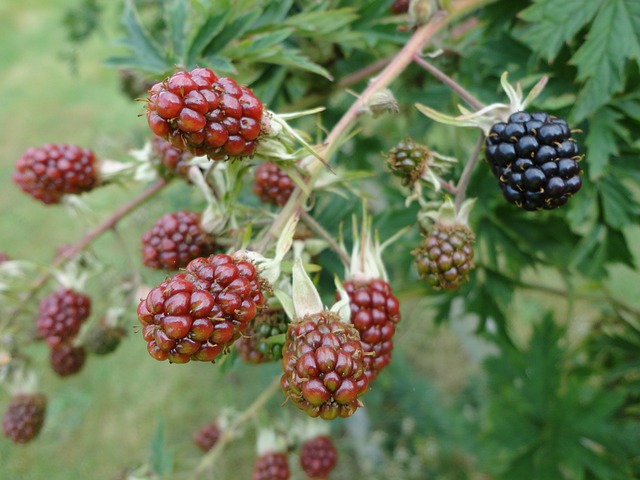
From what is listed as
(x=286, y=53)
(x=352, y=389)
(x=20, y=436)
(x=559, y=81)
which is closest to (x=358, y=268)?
(x=352, y=389)

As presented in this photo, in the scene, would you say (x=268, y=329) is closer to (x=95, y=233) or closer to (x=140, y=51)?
(x=95, y=233)

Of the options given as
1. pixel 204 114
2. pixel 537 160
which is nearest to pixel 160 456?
pixel 204 114

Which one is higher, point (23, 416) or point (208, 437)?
point (23, 416)

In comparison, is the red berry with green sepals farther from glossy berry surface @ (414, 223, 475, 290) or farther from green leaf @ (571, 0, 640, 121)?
green leaf @ (571, 0, 640, 121)

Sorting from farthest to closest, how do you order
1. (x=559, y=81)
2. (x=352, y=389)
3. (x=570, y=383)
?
1. (x=570, y=383)
2. (x=559, y=81)
3. (x=352, y=389)

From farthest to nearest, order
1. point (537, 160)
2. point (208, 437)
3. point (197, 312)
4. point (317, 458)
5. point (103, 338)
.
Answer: point (208, 437), point (317, 458), point (103, 338), point (537, 160), point (197, 312)

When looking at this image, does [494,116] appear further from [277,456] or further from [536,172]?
[277,456]
